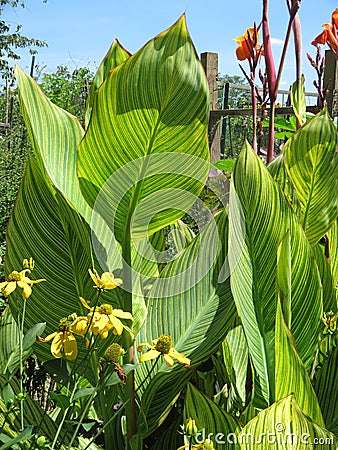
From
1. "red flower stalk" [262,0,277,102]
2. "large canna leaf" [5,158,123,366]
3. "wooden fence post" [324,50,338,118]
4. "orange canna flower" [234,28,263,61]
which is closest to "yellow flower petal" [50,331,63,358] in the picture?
"large canna leaf" [5,158,123,366]

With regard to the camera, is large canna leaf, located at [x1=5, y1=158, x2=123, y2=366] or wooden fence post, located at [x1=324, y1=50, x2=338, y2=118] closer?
large canna leaf, located at [x1=5, y1=158, x2=123, y2=366]

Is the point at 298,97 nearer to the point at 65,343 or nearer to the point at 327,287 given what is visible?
the point at 327,287

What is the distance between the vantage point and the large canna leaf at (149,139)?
63 cm

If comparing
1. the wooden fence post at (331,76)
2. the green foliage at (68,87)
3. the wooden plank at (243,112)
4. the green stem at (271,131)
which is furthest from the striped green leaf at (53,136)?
the green foliage at (68,87)

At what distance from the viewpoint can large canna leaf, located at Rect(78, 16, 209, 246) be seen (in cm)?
63

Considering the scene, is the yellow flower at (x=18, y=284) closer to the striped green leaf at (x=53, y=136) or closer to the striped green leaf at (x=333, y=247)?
the striped green leaf at (x=53, y=136)

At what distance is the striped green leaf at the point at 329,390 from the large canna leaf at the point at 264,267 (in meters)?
0.03

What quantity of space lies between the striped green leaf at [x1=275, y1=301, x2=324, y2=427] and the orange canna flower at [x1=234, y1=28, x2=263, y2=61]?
0.60m

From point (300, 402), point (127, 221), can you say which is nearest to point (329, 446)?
point (300, 402)

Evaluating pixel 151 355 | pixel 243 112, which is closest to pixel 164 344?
pixel 151 355

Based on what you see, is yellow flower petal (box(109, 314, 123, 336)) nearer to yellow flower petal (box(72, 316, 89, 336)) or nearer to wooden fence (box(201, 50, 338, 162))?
yellow flower petal (box(72, 316, 89, 336))

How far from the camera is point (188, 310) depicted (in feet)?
2.52

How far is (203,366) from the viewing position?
3.33 feet

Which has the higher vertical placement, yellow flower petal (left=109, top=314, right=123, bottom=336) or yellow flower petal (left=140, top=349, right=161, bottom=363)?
yellow flower petal (left=109, top=314, right=123, bottom=336)
